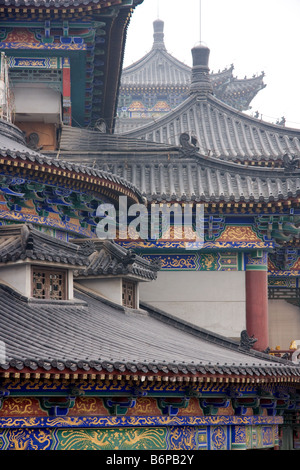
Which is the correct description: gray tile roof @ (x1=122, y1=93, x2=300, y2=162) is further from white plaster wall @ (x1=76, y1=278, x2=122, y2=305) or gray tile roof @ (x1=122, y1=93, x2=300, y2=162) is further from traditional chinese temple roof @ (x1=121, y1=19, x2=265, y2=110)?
traditional chinese temple roof @ (x1=121, y1=19, x2=265, y2=110)

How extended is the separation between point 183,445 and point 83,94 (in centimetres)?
1463

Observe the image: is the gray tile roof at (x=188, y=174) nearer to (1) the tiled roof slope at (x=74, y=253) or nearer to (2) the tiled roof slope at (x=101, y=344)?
(1) the tiled roof slope at (x=74, y=253)

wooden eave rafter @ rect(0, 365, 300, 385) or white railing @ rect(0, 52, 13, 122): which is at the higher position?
Result: white railing @ rect(0, 52, 13, 122)

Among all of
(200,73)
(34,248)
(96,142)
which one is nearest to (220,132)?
(200,73)

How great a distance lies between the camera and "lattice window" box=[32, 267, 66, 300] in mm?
17766

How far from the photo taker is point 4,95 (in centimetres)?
2264

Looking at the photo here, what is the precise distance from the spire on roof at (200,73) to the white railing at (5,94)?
11.0 metres

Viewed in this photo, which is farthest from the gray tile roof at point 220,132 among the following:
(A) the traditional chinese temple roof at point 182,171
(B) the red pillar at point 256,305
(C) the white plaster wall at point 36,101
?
(C) the white plaster wall at point 36,101

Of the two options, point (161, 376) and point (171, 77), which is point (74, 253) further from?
point (171, 77)

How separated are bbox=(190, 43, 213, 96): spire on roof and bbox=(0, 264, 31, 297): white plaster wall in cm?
1768

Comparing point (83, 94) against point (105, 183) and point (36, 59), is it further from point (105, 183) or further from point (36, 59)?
point (105, 183)

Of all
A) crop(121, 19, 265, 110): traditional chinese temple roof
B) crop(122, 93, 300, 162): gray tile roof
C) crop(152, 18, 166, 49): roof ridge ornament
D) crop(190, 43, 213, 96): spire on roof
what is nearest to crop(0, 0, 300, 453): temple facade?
crop(122, 93, 300, 162): gray tile roof

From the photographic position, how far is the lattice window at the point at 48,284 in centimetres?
1777

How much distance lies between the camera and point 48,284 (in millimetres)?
18031
